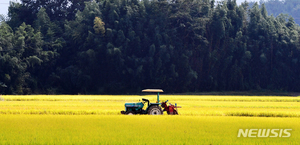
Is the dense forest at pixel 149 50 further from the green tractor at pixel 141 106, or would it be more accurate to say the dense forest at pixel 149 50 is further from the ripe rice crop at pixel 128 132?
the ripe rice crop at pixel 128 132

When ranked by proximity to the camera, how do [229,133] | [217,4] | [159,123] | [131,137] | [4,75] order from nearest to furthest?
1. [131,137]
2. [229,133]
3. [159,123]
4. [4,75]
5. [217,4]

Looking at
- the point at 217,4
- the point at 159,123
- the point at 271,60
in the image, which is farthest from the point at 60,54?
the point at 159,123

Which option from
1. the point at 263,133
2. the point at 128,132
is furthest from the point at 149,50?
the point at 263,133

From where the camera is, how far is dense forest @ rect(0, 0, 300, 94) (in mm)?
48344

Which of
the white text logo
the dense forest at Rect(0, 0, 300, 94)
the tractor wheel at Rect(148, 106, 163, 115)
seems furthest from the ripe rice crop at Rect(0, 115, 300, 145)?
the dense forest at Rect(0, 0, 300, 94)

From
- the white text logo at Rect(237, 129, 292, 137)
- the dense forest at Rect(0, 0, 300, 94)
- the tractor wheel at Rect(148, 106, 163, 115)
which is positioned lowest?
the white text logo at Rect(237, 129, 292, 137)

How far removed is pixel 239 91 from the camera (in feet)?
166

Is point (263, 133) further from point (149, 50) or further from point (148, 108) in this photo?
point (149, 50)

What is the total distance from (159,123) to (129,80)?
36024 mm

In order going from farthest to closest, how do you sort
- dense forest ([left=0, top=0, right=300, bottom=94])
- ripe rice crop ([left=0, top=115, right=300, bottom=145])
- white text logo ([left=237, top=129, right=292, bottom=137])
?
1. dense forest ([left=0, top=0, right=300, bottom=94])
2. white text logo ([left=237, top=129, right=292, bottom=137])
3. ripe rice crop ([left=0, top=115, right=300, bottom=145])

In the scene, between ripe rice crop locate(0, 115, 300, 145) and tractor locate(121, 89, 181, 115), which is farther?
tractor locate(121, 89, 181, 115)

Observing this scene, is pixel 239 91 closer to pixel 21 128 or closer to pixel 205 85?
pixel 205 85

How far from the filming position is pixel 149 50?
4969cm

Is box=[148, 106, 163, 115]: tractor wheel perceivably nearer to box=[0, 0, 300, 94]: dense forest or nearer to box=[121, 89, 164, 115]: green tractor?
box=[121, 89, 164, 115]: green tractor
